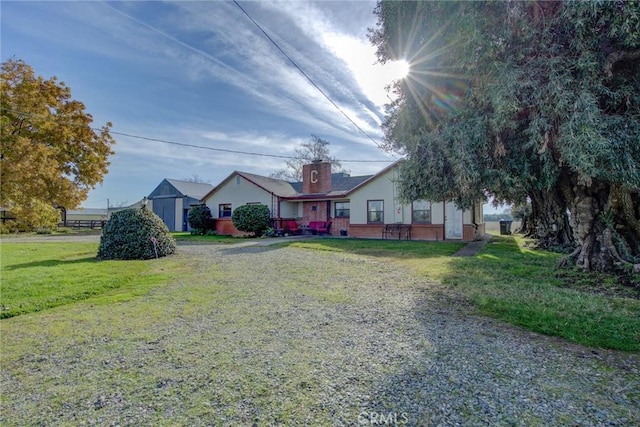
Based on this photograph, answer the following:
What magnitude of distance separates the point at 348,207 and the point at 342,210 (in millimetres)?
493

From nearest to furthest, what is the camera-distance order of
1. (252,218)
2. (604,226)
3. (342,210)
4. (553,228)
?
1. (604,226)
2. (553,228)
3. (252,218)
4. (342,210)

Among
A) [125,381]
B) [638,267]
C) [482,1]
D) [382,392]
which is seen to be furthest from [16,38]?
[638,267]

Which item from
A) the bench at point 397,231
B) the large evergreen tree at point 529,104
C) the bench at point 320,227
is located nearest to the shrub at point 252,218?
the bench at point 320,227

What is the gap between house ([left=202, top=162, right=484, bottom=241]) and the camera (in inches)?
646

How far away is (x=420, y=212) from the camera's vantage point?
17.0 meters

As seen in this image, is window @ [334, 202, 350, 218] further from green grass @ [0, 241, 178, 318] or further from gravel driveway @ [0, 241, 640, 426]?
gravel driveway @ [0, 241, 640, 426]

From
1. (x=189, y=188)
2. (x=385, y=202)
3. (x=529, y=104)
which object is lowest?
(x=385, y=202)

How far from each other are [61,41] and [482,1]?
11429mm

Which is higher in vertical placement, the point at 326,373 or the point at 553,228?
→ the point at 553,228

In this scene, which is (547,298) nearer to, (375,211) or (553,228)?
(553,228)

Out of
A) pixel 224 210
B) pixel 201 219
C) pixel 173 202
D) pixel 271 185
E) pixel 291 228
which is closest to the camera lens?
pixel 291 228

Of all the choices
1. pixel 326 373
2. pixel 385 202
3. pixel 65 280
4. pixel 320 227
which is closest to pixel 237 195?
pixel 320 227

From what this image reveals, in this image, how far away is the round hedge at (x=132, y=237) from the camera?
33.8 ft

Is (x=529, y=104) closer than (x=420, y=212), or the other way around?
(x=529, y=104)
